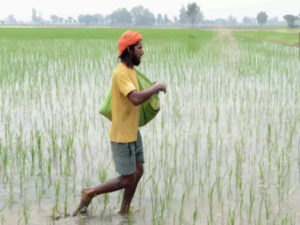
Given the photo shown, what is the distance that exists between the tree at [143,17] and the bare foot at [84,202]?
11302cm

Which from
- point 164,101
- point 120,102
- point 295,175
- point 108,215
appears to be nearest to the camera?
point 120,102

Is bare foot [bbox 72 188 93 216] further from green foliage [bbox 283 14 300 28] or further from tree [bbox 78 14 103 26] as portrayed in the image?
tree [bbox 78 14 103 26]

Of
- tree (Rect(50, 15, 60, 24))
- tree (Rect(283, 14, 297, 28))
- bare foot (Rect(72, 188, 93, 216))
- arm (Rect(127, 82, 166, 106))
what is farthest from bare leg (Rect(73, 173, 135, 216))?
tree (Rect(50, 15, 60, 24))

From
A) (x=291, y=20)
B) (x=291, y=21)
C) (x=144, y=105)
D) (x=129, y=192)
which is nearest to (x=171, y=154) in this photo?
(x=129, y=192)

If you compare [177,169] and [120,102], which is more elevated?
[120,102]

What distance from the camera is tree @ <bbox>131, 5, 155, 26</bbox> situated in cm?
11325

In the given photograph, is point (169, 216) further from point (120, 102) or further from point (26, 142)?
point (26, 142)

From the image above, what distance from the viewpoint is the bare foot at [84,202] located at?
2471 millimetres

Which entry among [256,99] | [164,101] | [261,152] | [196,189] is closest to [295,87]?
[256,99]

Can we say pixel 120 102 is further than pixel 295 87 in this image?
No

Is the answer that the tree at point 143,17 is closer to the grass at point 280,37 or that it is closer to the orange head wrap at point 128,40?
the grass at point 280,37

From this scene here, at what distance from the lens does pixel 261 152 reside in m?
3.75

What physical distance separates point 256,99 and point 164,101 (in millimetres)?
1266

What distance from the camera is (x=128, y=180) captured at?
2.39 m
